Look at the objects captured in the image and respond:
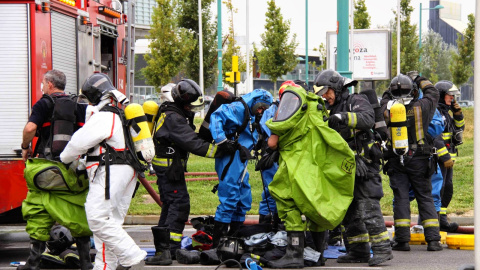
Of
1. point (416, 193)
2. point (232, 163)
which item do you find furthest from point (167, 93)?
point (416, 193)

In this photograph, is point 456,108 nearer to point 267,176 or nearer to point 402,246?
point 402,246

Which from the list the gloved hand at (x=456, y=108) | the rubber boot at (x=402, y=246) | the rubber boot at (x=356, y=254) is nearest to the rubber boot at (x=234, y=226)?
the rubber boot at (x=356, y=254)

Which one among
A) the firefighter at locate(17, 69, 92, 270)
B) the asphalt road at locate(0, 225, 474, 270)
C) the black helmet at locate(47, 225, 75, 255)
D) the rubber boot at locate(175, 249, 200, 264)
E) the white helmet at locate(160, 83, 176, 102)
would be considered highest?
the white helmet at locate(160, 83, 176, 102)

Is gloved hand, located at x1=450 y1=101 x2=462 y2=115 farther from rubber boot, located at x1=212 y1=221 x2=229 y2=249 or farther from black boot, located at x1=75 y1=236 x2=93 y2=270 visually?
black boot, located at x1=75 y1=236 x2=93 y2=270

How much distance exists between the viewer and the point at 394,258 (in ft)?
26.3

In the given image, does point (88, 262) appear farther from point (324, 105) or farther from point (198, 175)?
point (198, 175)

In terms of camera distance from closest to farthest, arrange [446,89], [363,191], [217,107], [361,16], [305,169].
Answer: [305,169], [363,191], [217,107], [446,89], [361,16]

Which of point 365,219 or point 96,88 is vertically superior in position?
point 96,88

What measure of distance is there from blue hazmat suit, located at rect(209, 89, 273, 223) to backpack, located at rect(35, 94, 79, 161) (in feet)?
5.78

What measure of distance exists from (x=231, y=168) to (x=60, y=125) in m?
2.09

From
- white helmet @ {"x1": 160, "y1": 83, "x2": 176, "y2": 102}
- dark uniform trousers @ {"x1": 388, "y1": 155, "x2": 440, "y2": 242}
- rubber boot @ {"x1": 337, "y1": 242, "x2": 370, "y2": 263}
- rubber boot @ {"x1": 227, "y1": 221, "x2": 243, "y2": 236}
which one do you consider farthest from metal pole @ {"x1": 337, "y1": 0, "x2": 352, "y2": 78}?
rubber boot @ {"x1": 337, "y1": 242, "x2": 370, "y2": 263}

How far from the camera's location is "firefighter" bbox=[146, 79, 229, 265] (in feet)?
25.9

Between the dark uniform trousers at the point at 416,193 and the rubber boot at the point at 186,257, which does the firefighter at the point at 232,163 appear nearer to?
the rubber boot at the point at 186,257

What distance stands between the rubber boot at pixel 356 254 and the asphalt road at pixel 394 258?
113mm
